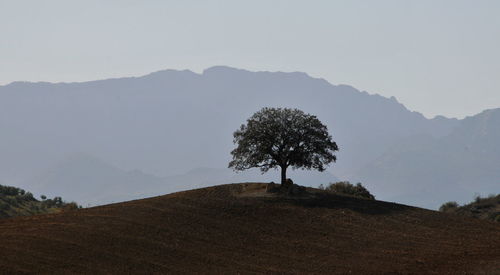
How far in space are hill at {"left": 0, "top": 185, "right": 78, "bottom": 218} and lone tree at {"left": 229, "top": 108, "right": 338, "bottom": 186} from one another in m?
24.5

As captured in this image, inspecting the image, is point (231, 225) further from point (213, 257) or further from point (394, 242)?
point (394, 242)

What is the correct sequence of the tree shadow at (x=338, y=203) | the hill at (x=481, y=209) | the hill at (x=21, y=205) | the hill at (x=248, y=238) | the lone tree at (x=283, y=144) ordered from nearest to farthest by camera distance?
the hill at (x=248, y=238) → the tree shadow at (x=338, y=203) → the lone tree at (x=283, y=144) → the hill at (x=21, y=205) → the hill at (x=481, y=209)

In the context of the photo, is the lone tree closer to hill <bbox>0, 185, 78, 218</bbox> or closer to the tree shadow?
the tree shadow

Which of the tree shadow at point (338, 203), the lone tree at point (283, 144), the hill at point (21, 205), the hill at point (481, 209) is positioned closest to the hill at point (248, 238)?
the tree shadow at point (338, 203)

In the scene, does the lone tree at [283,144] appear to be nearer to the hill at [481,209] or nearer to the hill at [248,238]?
the hill at [248,238]

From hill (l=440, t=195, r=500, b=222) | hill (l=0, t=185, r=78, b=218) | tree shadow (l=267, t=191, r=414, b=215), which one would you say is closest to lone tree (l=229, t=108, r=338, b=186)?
tree shadow (l=267, t=191, r=414, b=215)

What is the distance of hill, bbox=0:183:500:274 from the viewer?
1363 inches

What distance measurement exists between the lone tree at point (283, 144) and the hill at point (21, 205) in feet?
80.2

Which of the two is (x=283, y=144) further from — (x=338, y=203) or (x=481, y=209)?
(x=481, y=209)

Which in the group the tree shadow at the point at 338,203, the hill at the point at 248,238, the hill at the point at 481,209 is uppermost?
the hill at the point at 481,209

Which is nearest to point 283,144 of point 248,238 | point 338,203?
point 338,203

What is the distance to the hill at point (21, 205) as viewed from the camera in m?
72.8

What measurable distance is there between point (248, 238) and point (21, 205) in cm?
4957

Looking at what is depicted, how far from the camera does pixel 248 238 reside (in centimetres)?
4172
